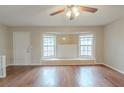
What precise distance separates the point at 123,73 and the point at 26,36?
4794mm

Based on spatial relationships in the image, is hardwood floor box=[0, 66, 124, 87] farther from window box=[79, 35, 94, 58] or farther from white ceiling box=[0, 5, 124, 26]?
window box=[79, 35, 94, 58]

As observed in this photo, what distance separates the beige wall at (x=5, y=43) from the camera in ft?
22.2

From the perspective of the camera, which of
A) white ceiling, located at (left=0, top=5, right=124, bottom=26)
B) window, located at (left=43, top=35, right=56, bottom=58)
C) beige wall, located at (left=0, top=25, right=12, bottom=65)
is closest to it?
white ceiling, located at (left=0, top=5, right=124, bottom=26)

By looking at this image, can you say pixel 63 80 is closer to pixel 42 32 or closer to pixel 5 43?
pixel 42 32

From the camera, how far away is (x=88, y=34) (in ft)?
27.1

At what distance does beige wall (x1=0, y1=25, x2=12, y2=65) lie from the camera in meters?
6.77

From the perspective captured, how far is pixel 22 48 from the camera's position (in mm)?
7848

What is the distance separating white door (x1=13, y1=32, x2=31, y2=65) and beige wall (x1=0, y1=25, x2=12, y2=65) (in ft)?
0.96

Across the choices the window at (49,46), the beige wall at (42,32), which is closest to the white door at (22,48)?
the beige wall at (42,32)

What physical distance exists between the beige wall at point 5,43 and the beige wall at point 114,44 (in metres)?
→ 4.67

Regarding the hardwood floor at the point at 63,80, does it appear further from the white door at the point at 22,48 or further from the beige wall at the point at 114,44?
the white door at the point at 22,48

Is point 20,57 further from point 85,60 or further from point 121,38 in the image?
point 121,38

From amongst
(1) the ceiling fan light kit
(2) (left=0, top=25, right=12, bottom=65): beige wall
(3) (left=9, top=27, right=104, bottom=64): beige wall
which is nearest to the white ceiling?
(1) the ceiling fan light kit
